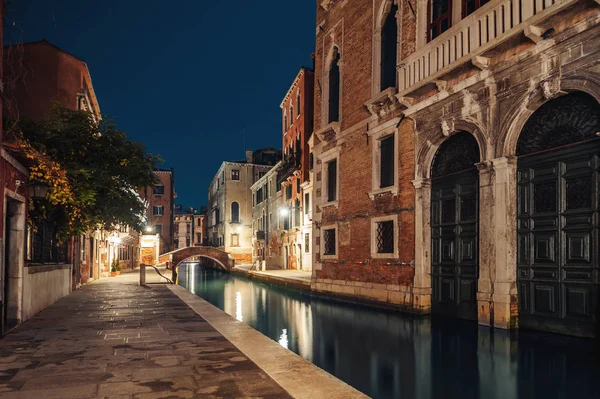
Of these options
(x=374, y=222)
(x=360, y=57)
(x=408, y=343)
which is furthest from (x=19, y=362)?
(x=360, y=57)

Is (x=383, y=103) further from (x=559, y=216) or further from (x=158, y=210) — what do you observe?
(x=158, y=210)

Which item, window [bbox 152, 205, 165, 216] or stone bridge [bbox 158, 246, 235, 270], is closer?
stone bridge [bbox 158, 246, 235, 270]

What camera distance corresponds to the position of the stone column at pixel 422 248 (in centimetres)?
1227

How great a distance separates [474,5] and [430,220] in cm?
499

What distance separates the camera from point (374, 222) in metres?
14.4

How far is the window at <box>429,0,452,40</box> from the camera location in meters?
11.9

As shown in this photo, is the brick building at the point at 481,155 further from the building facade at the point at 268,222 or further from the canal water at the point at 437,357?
the building facade at the point at 268,222

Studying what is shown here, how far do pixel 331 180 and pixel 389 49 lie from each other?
5.06m

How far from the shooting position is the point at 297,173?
104ft

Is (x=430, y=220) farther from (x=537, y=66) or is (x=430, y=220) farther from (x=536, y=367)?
(x=536, y=367)

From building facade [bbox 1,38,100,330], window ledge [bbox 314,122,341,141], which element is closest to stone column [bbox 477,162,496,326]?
window ledge [bbox 314,122,341,141]

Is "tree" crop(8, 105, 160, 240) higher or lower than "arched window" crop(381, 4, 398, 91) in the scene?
lower

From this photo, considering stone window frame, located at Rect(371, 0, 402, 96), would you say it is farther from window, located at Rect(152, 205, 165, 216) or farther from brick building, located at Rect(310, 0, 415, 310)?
window, located at Rect(152, 205, 165, 216)

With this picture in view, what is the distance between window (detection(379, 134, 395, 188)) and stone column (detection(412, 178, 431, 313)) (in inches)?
59.9
